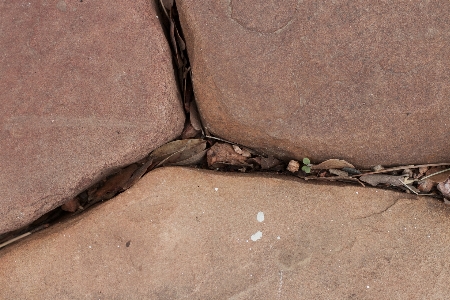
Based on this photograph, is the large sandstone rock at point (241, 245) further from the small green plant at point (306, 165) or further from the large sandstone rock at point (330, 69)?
the large sandstone rock at point (330, 69)

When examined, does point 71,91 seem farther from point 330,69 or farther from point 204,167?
point 330,69

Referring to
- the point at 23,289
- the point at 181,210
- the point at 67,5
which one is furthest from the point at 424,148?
the point at 23,289

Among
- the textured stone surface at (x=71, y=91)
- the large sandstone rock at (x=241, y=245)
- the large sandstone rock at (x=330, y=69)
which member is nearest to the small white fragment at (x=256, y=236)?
the large sandstone rock at (x=241, y=245)

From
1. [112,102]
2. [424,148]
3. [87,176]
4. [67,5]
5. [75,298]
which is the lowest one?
[75,298]

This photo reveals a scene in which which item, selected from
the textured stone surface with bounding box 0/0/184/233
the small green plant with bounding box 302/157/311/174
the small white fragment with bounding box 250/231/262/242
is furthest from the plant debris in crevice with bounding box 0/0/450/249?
the small white fragment with bounding box 250/231/262/242

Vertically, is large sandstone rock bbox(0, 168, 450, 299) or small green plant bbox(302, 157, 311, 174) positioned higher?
small green plant bbox(302, 157, 311, 174)

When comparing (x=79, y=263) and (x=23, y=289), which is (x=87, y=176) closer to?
(x=79, y=263)

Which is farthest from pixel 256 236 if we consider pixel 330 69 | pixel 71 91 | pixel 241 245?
pixel 71 91

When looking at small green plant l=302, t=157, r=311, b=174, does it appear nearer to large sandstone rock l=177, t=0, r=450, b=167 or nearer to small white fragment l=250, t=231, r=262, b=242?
large sandstone rock l=177, t=0, r=450, b=167
